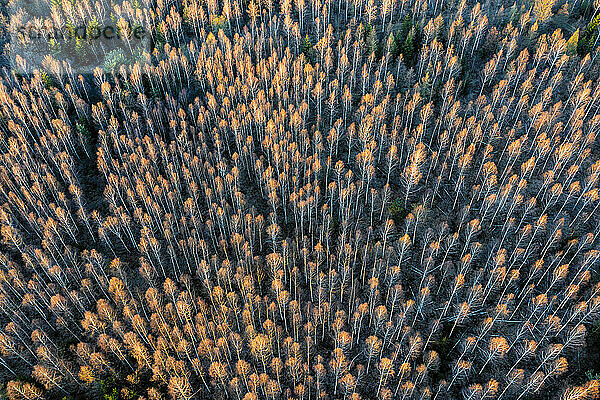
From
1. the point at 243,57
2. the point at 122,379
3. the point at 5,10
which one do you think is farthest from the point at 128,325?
the point at 5,10

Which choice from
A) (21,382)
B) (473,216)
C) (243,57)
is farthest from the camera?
(243,57)

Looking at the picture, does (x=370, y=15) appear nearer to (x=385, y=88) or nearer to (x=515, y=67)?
(x=385, y=88)

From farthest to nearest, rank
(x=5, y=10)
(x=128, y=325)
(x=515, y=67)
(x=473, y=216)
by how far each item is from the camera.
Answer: (x=5, y=10)
(x=515, y=67)
(x=473, y=216)
(x=128, y=325)

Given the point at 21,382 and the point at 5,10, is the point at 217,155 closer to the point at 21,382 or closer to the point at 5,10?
the point at 21,382

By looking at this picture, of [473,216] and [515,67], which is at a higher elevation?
[515,67]

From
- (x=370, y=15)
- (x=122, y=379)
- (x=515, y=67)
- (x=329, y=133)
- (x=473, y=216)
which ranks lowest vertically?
(x=122, y=379)

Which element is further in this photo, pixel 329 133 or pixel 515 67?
pixel 515 67
